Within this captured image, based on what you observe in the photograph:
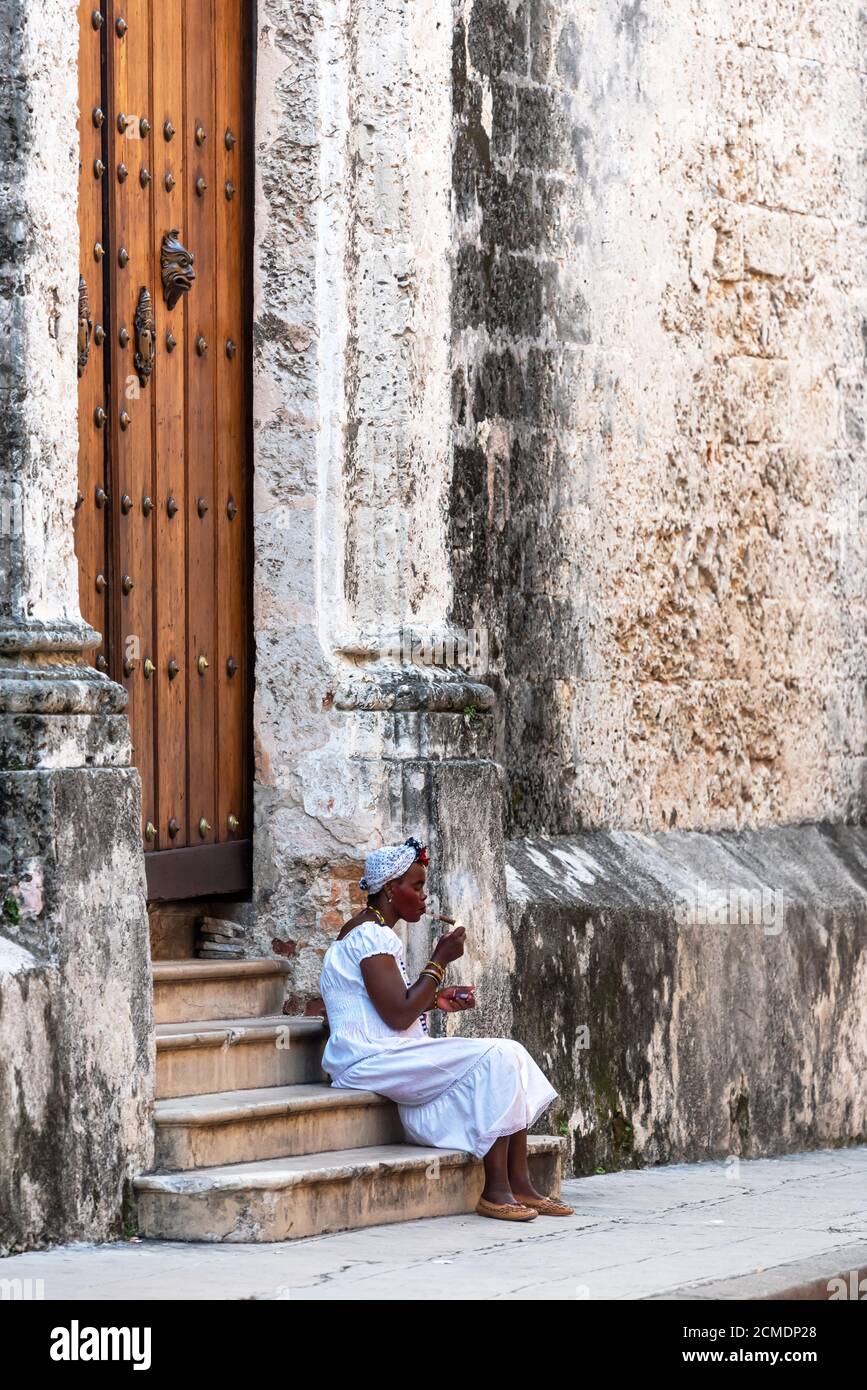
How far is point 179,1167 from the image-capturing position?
5988 millimetres

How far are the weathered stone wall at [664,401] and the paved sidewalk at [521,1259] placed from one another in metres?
1.75

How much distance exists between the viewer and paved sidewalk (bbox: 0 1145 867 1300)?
17.0 feet

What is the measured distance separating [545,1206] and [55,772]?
177 centimetres

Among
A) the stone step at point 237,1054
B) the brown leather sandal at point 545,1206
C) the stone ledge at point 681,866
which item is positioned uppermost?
the stone ledge at point 681,866

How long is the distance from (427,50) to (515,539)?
1528 millimetres

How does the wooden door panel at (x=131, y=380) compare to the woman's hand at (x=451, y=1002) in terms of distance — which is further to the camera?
the wooden door panel at (x=131, y=380)

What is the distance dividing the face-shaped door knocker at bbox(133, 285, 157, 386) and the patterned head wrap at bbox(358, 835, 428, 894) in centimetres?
145

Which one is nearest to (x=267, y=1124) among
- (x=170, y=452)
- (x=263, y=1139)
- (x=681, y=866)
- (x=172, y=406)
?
(x=263, y=1139)

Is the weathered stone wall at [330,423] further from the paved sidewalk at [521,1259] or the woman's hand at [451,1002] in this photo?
the paved sidewalk at [521,1259]

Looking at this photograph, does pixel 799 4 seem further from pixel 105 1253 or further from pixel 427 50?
pixel 105 1253

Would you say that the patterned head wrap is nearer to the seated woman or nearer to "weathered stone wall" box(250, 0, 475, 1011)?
the seated woman

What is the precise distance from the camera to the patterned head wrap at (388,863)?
257 inches

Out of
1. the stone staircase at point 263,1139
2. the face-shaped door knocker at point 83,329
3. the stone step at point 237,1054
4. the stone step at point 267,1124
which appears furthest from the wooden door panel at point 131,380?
the stone step at point 267,1124
